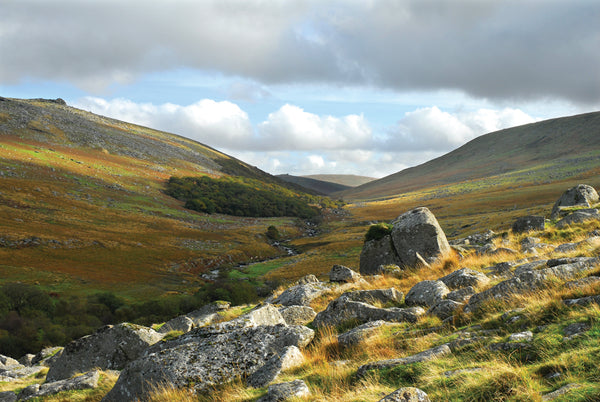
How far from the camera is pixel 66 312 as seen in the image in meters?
40.8

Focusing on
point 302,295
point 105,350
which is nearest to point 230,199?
point 302,295

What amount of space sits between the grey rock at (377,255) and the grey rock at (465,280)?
13.3 meters

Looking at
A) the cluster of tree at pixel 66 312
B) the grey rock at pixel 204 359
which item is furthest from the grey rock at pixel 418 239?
the cluster of tree at pixel 66 312

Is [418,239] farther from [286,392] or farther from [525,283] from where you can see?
[286,392]

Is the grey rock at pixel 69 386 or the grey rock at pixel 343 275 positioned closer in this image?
the grey rock at pixel 69 386

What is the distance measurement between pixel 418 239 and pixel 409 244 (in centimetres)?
80

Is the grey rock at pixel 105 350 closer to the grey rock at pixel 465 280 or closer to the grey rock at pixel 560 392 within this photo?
the grey rock at pixel 465 280

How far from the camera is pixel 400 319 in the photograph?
1076 centimetres

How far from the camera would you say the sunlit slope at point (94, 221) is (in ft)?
188

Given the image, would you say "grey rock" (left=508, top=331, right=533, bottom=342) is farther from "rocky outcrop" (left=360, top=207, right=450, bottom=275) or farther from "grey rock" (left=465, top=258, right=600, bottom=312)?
"rocky outcrop" (left=360, top=207, right=450, bottom=275)

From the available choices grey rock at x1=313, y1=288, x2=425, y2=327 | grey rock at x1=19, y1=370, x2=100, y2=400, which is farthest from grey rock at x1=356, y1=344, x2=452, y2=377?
grey rock at x1=19, y1=370, x2=100, y2=400

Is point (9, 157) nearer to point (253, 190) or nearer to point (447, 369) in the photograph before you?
point (253, 190)

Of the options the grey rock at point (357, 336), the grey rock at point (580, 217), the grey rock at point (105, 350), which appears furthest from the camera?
the grey rock at point (580, 217)

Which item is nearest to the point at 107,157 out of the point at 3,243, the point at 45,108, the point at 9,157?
the point at 9,157
